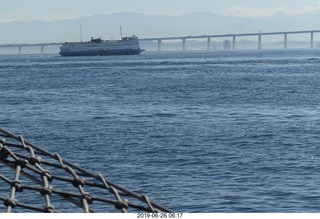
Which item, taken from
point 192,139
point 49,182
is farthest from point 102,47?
point 49,182

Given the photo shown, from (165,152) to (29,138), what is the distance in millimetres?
8123

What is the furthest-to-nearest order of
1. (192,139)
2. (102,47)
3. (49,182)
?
(102,47) → (192,139) → (49,182)

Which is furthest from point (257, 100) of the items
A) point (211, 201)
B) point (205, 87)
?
point (211, 201)

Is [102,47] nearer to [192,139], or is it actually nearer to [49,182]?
[192,139]

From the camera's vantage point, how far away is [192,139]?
112 ft

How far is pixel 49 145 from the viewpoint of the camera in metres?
32.6

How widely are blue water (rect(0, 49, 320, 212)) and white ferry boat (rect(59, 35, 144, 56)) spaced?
401 feet

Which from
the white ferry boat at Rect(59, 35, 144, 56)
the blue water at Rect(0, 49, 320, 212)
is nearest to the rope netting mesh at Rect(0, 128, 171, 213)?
the blue water at Rect(0, 49, 320, 212)

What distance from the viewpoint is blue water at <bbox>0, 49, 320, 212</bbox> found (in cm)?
2247

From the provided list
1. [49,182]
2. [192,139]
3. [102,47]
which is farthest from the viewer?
[102,47]

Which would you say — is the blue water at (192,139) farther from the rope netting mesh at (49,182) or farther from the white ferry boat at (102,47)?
the white ferry boat at (102,47)

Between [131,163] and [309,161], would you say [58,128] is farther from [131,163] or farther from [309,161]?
[309,161]

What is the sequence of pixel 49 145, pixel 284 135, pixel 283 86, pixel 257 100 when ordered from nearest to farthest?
pixel 49 145, pixel 284 135, pixel 257 100, pixel 283 86

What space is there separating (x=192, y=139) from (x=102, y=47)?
160 metres
